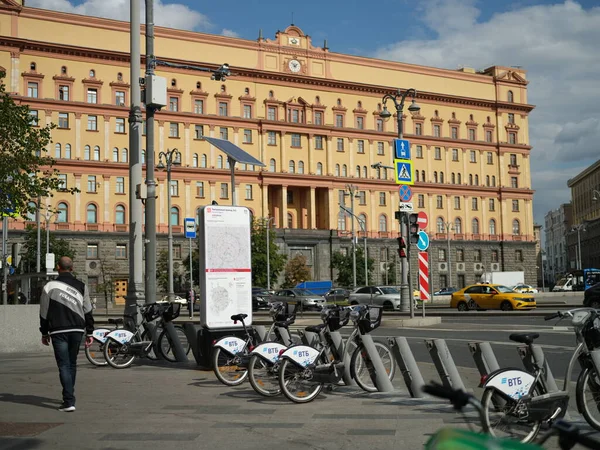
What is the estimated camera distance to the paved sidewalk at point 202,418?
7.84 metres

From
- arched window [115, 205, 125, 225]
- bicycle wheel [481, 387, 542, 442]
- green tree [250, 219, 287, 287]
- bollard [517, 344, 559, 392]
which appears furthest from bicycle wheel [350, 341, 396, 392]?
arched window [115, 205, 125, 225]

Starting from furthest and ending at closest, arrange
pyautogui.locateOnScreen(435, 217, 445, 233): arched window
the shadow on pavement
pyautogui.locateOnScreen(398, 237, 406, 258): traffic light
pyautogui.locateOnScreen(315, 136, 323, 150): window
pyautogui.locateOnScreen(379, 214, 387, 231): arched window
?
pyautogui.locateOnScreen(435, 217, 445, 233): arched window < pyautogui.locateOnScreen(379, 214, 387, 231): arched window < pyautogui.locateOnScreen(315, 136, 323, 150): window < pyautogui.locateOnScreen(398, 237, 406, 258): traffic light < the shadow on pavement

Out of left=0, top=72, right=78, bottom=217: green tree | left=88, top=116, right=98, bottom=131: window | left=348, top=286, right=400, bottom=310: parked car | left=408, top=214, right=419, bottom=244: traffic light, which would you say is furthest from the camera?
left=88, top=116, right=98, bottom=131: window

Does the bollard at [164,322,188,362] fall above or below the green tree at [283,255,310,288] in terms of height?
below

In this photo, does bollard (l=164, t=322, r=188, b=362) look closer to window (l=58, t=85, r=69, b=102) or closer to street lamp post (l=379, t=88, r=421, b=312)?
street lamp post (l=379, t=88, r=421, b=312)

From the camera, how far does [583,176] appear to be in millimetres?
154500

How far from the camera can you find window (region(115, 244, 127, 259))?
79.1 m

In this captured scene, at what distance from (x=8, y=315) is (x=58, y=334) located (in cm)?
918

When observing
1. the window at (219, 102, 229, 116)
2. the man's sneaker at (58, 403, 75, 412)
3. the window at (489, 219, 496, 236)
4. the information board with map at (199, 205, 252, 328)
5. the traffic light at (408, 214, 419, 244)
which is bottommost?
the man's sneaker at (58, 403, 75, 412)

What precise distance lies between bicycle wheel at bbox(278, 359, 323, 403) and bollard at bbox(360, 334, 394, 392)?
0.92m

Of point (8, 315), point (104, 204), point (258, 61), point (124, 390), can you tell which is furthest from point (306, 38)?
point (124, 390)

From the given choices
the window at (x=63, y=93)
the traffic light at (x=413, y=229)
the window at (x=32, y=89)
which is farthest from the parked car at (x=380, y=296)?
the window at (x=32, y=89)

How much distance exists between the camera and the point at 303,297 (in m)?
53.5

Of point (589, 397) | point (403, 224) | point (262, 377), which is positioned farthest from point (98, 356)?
point (403, 224)
